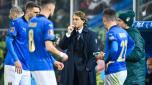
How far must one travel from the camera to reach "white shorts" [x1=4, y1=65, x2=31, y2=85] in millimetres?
9508

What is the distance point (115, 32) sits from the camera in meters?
8.70

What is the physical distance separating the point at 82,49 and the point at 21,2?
455cm

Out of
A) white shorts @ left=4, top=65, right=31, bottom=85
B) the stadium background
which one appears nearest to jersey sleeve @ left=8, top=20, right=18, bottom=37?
white shorts @ left=4, top=65, right=31, bottom=85

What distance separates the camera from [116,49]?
28.3ft

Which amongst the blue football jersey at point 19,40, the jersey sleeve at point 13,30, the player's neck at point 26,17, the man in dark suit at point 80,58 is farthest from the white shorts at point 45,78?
the man in dark suit at point 80,58

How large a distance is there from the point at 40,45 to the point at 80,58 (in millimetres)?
2052

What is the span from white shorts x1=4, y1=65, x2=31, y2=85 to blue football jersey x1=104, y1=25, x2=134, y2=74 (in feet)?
4.62

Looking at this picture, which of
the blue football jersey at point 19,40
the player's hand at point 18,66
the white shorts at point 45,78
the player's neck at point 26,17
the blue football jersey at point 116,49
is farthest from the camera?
the player's neck at point 26,17

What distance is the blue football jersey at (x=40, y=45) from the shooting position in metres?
8.27

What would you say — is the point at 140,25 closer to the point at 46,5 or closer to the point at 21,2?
the point at 46,5

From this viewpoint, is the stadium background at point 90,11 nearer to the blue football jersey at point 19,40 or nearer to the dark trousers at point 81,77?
the dark trousers at point 81,77

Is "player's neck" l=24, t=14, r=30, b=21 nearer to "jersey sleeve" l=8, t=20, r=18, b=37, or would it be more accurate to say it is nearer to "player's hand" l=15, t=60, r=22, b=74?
"jersey sleeve" l=8, t=20, r=18, b=37

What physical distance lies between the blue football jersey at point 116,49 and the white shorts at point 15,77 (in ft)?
4.62

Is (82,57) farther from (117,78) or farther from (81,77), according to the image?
(117,78)
